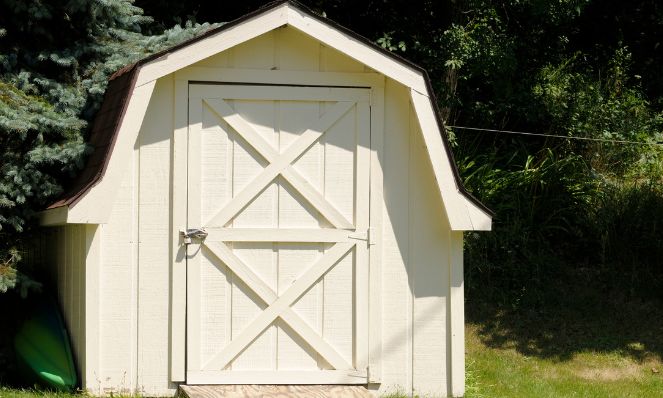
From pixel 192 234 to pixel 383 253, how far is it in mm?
1566

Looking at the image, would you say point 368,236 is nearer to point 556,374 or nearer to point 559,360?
point 556,374

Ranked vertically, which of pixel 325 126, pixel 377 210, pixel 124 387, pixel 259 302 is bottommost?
pixel 124 387

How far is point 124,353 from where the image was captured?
24.8 feet

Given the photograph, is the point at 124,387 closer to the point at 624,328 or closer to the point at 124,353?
the point at 124,353

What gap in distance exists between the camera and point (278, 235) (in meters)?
7.67

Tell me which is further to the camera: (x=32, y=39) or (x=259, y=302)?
(x=32, y=39)

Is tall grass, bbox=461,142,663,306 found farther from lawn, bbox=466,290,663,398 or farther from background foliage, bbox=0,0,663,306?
lawn, bbox=466,290,663,398

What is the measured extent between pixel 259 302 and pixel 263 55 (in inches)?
78.8

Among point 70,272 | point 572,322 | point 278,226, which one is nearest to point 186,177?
point 278,226

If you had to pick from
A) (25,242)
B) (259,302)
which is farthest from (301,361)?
(25,242)

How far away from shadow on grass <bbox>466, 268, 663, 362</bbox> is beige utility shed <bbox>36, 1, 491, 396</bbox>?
2.93 metres

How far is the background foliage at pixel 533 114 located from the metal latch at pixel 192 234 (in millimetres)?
2214

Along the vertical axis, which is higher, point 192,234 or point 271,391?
point 192,234

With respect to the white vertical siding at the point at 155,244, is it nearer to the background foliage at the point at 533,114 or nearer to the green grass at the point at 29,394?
the green grass at the point at 29,394
